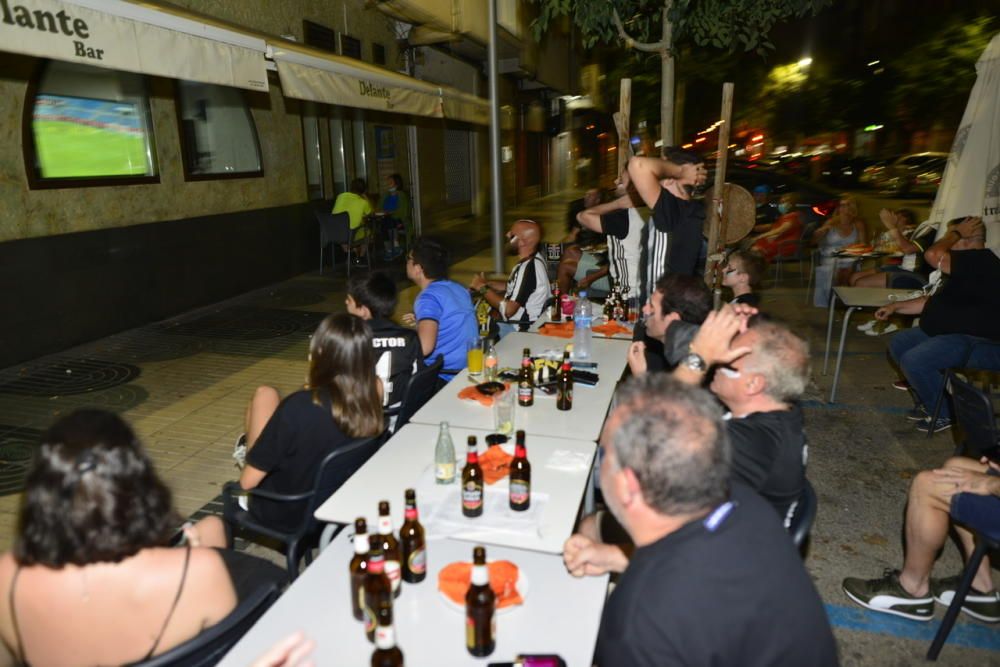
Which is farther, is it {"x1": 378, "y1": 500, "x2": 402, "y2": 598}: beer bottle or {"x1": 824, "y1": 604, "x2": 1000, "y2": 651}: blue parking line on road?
{"x1": 824, "y1": 604, "x2": 1000, "y2": 651}: blue parking line on road

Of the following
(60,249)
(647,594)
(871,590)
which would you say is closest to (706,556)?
(647,594)

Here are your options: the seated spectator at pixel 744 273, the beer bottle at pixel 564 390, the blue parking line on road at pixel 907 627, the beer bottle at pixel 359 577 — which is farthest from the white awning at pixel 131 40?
the blue parking line on road at pixel 907 627

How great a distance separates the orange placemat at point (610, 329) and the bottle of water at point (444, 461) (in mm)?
2724

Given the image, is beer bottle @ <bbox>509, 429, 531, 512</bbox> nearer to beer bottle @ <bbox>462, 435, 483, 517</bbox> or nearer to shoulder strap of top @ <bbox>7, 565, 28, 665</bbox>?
beer bottle @ <bbox>462, 435, 483, 517</bbox>

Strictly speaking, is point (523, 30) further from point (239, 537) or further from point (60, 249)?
point (239, 537)

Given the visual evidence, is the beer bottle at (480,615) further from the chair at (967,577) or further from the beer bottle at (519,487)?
the chair at (967,577)

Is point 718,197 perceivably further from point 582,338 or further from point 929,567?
point 929,567

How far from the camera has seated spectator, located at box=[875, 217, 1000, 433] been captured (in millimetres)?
4953

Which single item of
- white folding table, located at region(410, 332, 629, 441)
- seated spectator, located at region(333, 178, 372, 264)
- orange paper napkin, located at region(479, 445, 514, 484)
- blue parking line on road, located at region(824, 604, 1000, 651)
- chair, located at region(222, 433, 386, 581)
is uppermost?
seated spectator, located at region(333, 178, 372, 264)

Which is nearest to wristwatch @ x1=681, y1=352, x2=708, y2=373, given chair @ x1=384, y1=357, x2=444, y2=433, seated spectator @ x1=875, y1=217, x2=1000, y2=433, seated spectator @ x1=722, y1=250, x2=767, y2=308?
chair @ x1=384, y1=357, x2=444, y2=433

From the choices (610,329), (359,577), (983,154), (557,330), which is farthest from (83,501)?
(983,154)

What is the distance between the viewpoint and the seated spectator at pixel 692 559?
1.53 m

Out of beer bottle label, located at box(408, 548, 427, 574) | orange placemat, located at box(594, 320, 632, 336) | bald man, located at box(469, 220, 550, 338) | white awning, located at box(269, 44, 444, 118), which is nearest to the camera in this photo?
beer bottle label, located at box(408, 548, 427, 574)

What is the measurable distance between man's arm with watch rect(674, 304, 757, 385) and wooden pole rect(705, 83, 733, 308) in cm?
320
